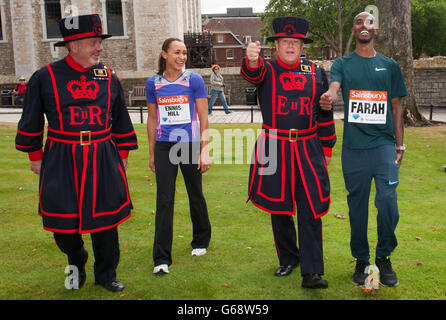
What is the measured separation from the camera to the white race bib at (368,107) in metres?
4.10

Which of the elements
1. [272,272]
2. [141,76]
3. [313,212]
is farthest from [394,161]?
[141,76]

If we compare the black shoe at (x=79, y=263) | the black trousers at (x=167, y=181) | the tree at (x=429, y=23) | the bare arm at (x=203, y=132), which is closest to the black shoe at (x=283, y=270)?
the black trousers at (x=167, y=181)

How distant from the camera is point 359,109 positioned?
4109 millimetres

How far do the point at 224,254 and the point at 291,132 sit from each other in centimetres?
166

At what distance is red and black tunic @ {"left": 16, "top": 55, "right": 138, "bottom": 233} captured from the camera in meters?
3.79

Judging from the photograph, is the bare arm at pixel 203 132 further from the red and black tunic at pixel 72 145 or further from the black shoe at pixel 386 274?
the black shoe at pixel 386 274

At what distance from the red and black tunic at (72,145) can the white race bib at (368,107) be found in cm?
207

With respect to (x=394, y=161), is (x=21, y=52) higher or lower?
higher

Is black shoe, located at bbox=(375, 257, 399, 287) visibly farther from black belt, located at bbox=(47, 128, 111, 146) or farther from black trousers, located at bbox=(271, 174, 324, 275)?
black belt, located at bbox=(47, 128, 111, 146)

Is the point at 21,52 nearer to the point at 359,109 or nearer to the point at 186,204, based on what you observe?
the point at 186,204

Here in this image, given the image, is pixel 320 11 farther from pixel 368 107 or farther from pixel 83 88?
pixel 83 88

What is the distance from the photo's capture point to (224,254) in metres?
5.10

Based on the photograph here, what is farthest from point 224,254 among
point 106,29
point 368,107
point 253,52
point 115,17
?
point 106,29
